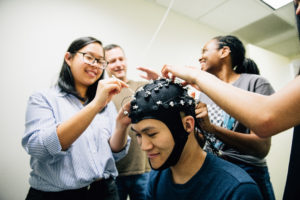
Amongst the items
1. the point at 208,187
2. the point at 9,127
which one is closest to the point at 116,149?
the point at 208,187

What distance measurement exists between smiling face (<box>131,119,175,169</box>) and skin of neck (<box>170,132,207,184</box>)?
0.13 meters

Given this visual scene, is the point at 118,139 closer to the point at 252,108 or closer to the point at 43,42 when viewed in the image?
the point at 252,108

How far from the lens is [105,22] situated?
225cm

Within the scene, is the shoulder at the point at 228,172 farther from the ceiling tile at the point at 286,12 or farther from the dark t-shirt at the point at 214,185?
the ceiling tile at the point at 286,12

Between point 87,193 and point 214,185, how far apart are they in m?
0.77

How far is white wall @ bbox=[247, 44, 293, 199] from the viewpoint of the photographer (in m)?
3.08

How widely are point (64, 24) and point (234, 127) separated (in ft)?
7.23

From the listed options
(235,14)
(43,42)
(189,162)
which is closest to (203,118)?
(189,162)

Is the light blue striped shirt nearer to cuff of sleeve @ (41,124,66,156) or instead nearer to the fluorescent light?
cuff of sleeve @ (41,124,66,156)

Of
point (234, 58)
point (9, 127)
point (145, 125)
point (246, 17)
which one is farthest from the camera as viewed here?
point (246, 17)

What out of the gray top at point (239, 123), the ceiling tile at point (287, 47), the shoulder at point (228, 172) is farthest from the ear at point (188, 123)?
the ceiling tile at point (287, 47)

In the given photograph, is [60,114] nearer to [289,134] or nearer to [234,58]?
[234,58]

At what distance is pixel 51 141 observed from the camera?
2.79 feet

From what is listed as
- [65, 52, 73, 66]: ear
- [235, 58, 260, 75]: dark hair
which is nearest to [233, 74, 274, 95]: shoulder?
[235, 58, 260, 75]: dark hair
